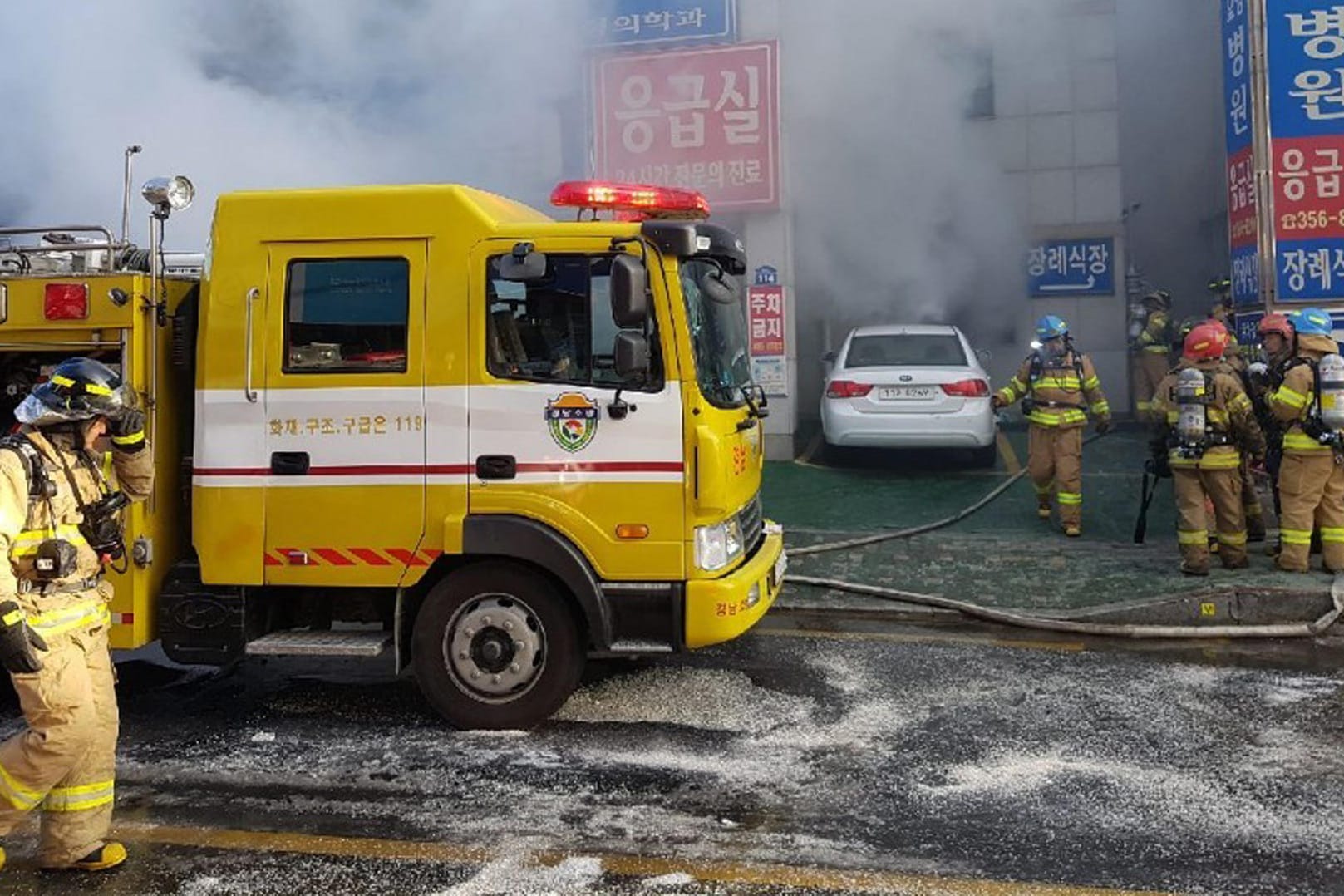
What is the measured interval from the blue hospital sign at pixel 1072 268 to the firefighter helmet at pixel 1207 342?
6.70m

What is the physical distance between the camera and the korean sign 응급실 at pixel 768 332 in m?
10.4

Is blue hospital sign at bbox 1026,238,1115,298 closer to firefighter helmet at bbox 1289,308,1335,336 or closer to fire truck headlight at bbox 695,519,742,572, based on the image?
firefighter helmet at bbox 1289,308,1335,336

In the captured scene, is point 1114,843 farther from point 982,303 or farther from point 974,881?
point 982,303

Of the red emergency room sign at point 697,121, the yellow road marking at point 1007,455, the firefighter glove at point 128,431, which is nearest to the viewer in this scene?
the firefighter glove at point 128,431

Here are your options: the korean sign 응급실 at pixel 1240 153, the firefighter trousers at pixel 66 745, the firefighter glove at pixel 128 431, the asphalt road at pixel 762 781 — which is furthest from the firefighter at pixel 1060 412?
the firefighter trousers at pixel 66 745

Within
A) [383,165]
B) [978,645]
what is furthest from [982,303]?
[978,645]

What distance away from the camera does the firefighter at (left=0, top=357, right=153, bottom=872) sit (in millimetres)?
3072

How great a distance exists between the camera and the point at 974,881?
303 cm

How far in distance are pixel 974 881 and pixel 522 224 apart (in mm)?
2917

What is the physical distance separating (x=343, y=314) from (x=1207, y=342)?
5.35 metres

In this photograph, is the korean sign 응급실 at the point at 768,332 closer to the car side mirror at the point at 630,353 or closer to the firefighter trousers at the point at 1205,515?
the firefighter trousers at the point at 1205,515

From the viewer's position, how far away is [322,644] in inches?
170

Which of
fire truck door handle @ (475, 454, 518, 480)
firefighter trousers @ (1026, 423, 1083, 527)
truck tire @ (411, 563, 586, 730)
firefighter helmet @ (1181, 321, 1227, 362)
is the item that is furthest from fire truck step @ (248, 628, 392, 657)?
firefighter helmet @ (1181, 321, 1227, 362)

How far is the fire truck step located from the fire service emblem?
117 cm
